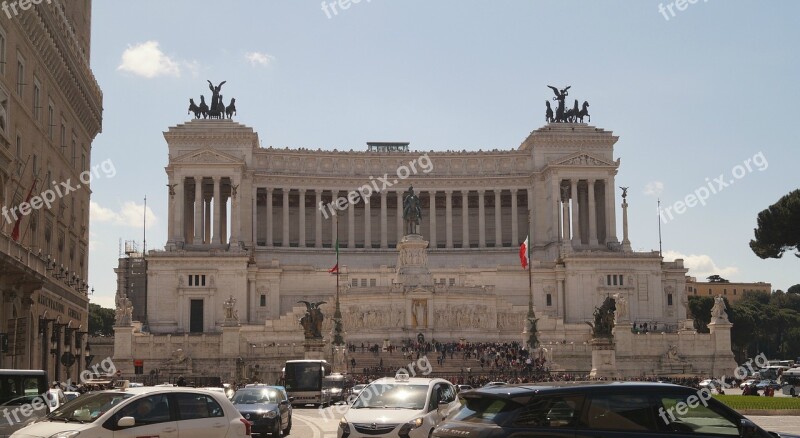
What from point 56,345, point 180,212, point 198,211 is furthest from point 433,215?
point 56,345

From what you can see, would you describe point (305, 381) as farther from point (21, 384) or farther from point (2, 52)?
point (21, 384)

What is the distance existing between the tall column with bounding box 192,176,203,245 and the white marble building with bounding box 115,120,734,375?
30 cm

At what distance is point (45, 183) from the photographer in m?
56.1

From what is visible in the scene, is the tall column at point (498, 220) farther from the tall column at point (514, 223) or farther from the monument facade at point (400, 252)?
the tall column at point (514, 223)

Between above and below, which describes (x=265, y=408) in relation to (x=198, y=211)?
below

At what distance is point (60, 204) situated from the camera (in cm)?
6144

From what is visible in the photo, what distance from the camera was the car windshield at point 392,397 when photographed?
24953 mm

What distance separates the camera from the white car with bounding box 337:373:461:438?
935 inches

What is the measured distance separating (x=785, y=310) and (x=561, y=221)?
55239 millimetres

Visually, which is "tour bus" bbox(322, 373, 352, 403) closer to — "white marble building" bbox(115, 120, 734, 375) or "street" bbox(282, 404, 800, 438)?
"street" bbox(282, 404, 800, 438)

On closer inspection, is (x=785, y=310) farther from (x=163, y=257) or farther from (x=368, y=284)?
(x=163, y=257)
